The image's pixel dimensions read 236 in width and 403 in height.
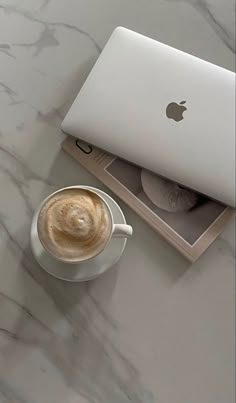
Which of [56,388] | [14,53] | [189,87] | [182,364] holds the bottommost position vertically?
[56,388]

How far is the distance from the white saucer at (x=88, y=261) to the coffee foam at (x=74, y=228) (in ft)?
0.19

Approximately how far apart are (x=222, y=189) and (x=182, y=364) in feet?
0.82

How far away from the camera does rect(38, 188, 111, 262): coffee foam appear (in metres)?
0.68

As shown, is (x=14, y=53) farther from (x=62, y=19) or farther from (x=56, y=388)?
(x=56, y=388)

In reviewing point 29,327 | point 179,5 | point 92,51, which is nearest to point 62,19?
point 92,51

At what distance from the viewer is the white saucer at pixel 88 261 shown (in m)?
0.76

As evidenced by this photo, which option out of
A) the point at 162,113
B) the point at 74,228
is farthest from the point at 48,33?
the point at 74,228

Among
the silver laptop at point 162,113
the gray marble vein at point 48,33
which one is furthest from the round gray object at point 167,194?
the gray marble vein at point 48,33

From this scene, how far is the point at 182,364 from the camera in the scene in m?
0.74

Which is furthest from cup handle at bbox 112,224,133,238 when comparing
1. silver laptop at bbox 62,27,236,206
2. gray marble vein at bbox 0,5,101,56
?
gray marble vein at bbox 0,5,101,56

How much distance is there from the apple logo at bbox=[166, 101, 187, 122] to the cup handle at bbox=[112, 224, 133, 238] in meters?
0.18

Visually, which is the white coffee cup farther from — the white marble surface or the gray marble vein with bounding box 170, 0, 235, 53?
the gray marble vein with bounding box 170, 0, 235, 53

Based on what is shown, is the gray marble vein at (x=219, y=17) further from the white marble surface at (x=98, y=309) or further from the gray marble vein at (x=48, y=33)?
the gray marble vein at (x=48, y=33)

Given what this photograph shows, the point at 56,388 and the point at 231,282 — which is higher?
the point at 231,282
